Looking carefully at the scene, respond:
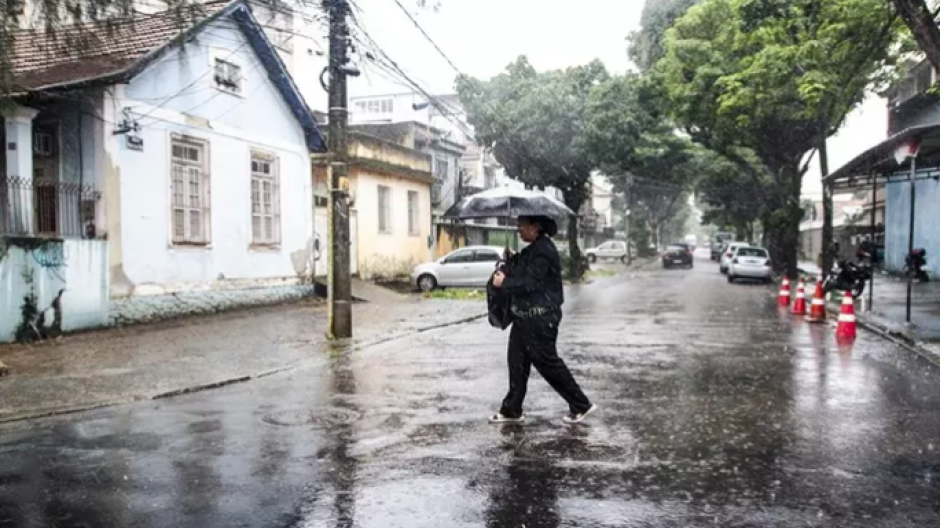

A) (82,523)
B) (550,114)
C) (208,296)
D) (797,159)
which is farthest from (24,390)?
(797,159)

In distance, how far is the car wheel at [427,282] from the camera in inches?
967

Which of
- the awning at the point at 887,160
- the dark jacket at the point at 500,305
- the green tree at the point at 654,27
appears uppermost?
the green tree at the point at 654,27

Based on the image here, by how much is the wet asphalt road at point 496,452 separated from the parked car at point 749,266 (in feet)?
64.6

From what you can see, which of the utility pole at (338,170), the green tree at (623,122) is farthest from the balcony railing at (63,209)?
the green tree at (623,122)

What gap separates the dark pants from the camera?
629 centimetres

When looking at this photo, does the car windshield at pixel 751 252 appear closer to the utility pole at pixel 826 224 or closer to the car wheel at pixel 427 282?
the utility pole at pixel 826 224

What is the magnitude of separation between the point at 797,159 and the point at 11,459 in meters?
29.3

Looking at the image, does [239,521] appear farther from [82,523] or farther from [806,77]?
[806,77]

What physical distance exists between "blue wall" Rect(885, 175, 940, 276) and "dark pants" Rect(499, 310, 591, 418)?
22045mm

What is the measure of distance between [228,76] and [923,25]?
13.2m

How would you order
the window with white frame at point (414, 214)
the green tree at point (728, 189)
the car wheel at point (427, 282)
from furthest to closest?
the green tree at point (728, 189) < the window with white frame at point (414, 214) < the car wheel at point (427, 282)

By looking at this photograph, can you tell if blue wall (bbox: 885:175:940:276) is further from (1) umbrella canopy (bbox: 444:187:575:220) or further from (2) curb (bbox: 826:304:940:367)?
(1) umbrella canopy (bbox: 444:187:575:220)

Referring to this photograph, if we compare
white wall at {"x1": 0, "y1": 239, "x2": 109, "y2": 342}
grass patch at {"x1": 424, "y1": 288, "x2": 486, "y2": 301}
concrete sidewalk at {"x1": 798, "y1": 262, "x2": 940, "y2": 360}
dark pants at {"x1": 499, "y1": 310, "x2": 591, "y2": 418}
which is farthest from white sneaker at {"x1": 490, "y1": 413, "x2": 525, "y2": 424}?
grass patch at {"x1": 424, "y1": 288, "x2": 486, "y2": 301}

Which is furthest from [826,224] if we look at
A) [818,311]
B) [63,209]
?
[63,209]
